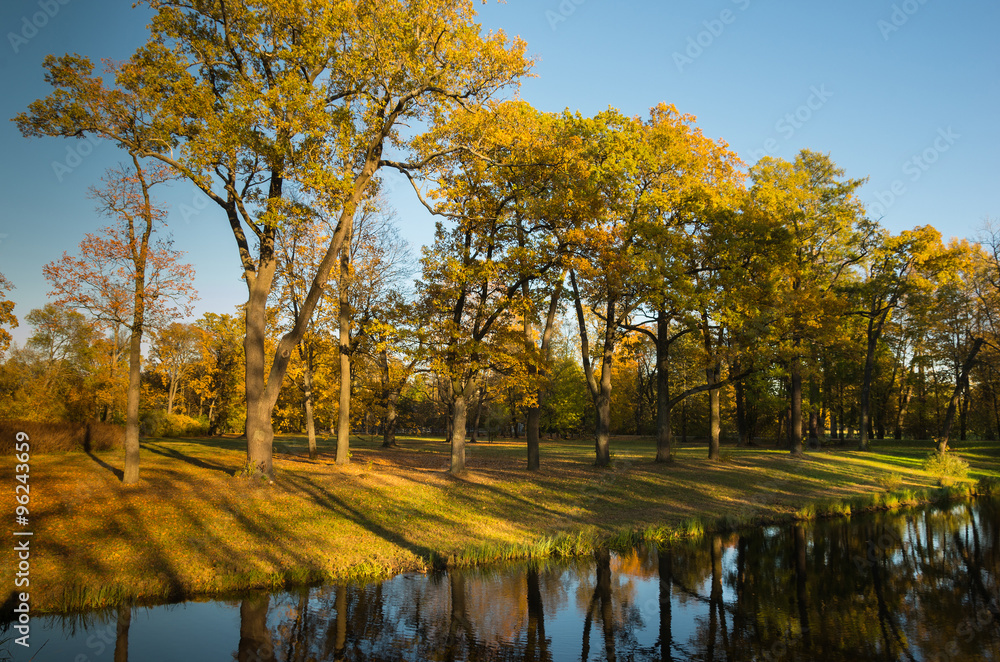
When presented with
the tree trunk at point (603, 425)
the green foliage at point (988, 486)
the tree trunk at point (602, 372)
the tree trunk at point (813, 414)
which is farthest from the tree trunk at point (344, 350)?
the tree trunk at point (813, 414)

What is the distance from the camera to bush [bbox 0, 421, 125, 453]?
704 inches

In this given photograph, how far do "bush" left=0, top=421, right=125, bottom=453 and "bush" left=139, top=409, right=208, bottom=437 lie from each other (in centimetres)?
1747

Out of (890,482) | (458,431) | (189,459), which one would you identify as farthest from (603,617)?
(890,482)

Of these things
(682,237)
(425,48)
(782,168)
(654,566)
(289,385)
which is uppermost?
(782,168)

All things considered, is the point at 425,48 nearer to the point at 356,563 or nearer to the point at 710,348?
the point at 356,563

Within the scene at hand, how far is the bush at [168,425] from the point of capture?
1523 inches

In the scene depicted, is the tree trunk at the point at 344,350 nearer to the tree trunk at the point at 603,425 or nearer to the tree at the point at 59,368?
the tree trunk at the point at 603,425

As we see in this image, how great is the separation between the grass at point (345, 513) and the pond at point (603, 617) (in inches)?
29.6

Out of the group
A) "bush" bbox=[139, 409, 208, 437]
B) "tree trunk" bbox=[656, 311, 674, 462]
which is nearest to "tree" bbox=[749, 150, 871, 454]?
"tree trunk" bbox=[656, 311, 674, 462]

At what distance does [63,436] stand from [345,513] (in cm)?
1343

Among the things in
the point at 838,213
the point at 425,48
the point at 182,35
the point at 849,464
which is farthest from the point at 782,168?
the point at 182,35

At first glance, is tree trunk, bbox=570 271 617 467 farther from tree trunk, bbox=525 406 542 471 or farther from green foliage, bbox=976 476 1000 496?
green foliage, bbox=976 476 1000 496

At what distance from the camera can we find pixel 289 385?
2944cm

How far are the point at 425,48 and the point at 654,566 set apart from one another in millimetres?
14905
